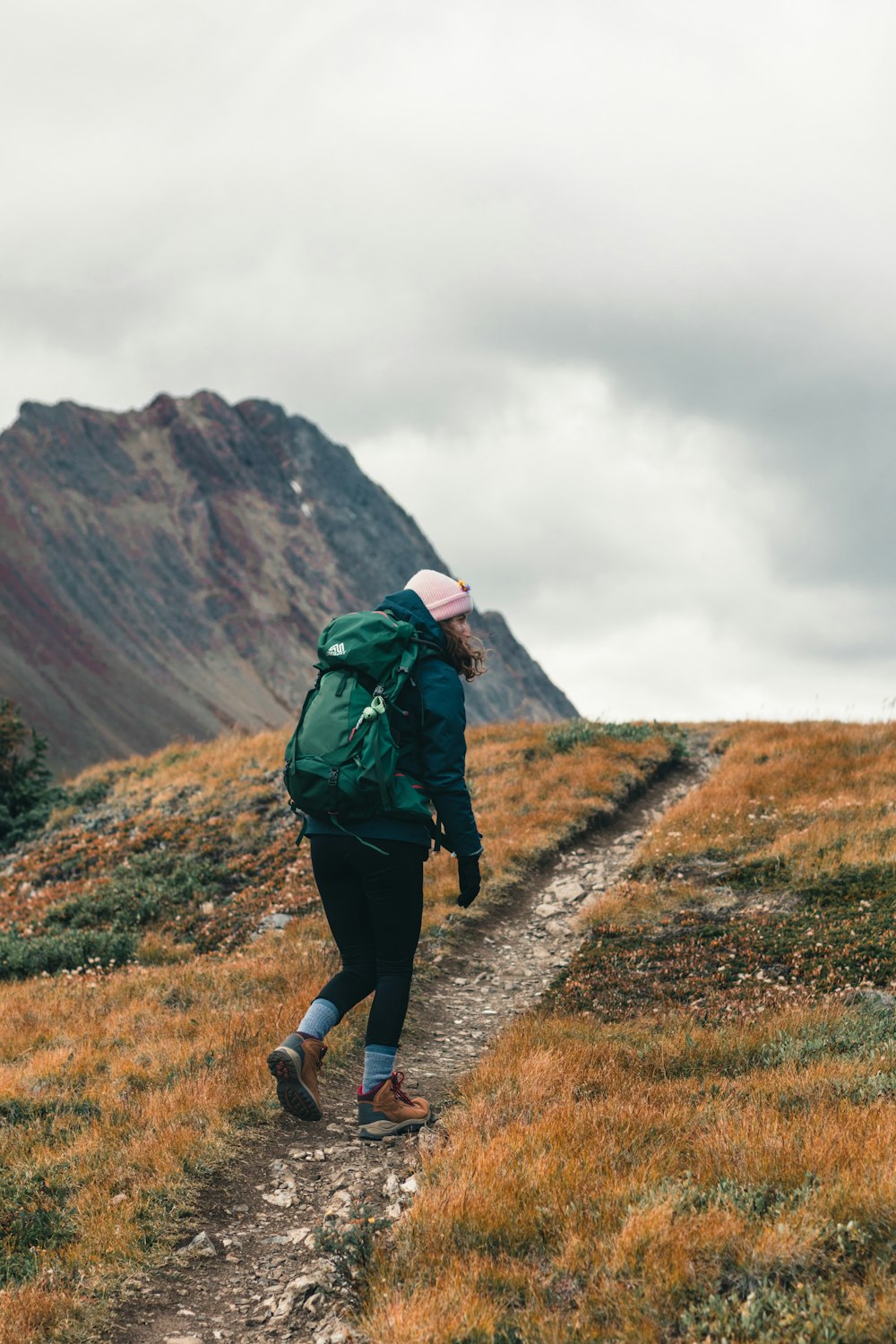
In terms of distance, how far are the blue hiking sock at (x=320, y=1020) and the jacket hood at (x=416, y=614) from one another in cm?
234

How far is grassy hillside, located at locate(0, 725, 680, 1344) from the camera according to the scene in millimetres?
5336

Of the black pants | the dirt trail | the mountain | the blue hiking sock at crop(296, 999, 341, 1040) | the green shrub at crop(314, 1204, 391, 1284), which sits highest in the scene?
the mountain

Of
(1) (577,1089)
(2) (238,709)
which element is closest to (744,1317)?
(1) (577,1089)

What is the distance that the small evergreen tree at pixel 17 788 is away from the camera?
22.2m

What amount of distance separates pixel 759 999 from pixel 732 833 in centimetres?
560

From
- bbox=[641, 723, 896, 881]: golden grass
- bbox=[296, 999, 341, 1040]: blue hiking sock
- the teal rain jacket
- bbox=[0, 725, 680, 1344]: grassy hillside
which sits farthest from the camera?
bbox=[641, 723, 896, 881]: golden grass

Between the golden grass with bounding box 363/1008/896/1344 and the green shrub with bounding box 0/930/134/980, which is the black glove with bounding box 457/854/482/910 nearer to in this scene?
the golden grass with bounding box 363/1008/896/1344

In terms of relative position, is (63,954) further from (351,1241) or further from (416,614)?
(351,1241)

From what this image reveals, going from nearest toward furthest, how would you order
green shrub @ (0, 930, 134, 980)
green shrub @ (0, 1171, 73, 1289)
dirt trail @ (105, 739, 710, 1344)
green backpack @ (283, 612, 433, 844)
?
dirt trail @ (105, 739, 710, 1344) < green shrub @ (0, 1171, 73, 1289) < green backpack @ (283, 612, 433, 844) < green shrub @ (0, 930, 134, 980)

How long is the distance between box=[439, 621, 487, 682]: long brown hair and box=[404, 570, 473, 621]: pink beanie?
8 cm

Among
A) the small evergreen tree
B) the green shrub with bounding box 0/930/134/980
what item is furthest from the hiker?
the small evergreen tree

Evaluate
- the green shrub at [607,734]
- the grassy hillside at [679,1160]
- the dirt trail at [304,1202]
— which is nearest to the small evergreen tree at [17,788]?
the green shrub at [607,734]

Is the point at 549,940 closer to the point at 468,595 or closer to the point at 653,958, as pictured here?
the point at 653,958

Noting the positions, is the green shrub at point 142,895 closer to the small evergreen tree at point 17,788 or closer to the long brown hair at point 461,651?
the small evergreen tree at point 17,788
